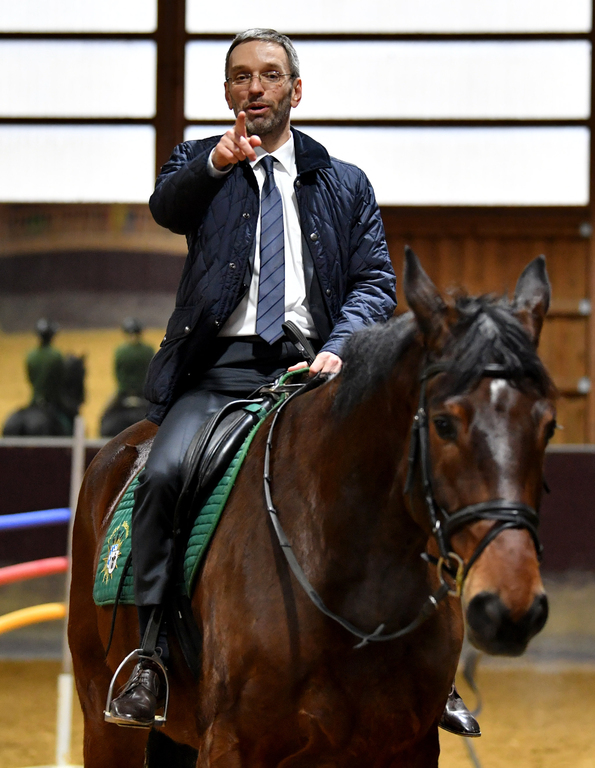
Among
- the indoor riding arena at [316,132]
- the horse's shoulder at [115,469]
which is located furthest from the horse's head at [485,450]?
the indoor riding arena at [316,132]

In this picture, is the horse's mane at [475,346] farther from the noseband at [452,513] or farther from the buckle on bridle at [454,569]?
the buckle on bridle at [454,569]

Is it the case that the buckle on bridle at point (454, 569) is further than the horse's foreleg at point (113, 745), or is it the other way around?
the horse's foreleg at point (113, 745)

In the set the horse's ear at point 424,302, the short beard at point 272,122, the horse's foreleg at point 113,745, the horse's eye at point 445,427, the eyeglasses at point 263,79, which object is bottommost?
the horse's foreleg at point 113,745

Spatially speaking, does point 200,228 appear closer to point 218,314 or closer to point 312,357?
point 218,314

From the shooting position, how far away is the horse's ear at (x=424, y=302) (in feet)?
5.56

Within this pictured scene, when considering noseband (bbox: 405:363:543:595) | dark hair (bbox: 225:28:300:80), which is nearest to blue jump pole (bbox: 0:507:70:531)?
dark hair (bbox: 225:28:300:80)

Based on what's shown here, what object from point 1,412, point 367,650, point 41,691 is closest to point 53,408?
point 1,412

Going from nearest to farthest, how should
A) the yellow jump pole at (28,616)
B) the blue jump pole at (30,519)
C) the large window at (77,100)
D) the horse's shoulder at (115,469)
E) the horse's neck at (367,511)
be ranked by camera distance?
1. the horse's neck at (367,511)
2. the horse's shoulder at (115,469)
3. the blue jump pole at (30,519)
4. the yellow jump pole at (28,616)
5. the large window at (77,100)

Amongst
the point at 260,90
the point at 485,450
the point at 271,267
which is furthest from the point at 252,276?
the point at 485,450

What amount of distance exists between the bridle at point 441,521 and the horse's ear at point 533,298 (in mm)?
177

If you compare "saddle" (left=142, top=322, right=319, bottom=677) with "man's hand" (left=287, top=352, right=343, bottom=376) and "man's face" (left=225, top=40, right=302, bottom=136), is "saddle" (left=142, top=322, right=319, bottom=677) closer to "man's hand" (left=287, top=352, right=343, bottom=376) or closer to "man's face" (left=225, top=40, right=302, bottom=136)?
"man's hand" (left=287, top=352, right=343, bottom=376)

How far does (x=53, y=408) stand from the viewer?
845cm

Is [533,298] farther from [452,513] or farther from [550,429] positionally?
[452,513]

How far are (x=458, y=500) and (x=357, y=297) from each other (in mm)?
929
